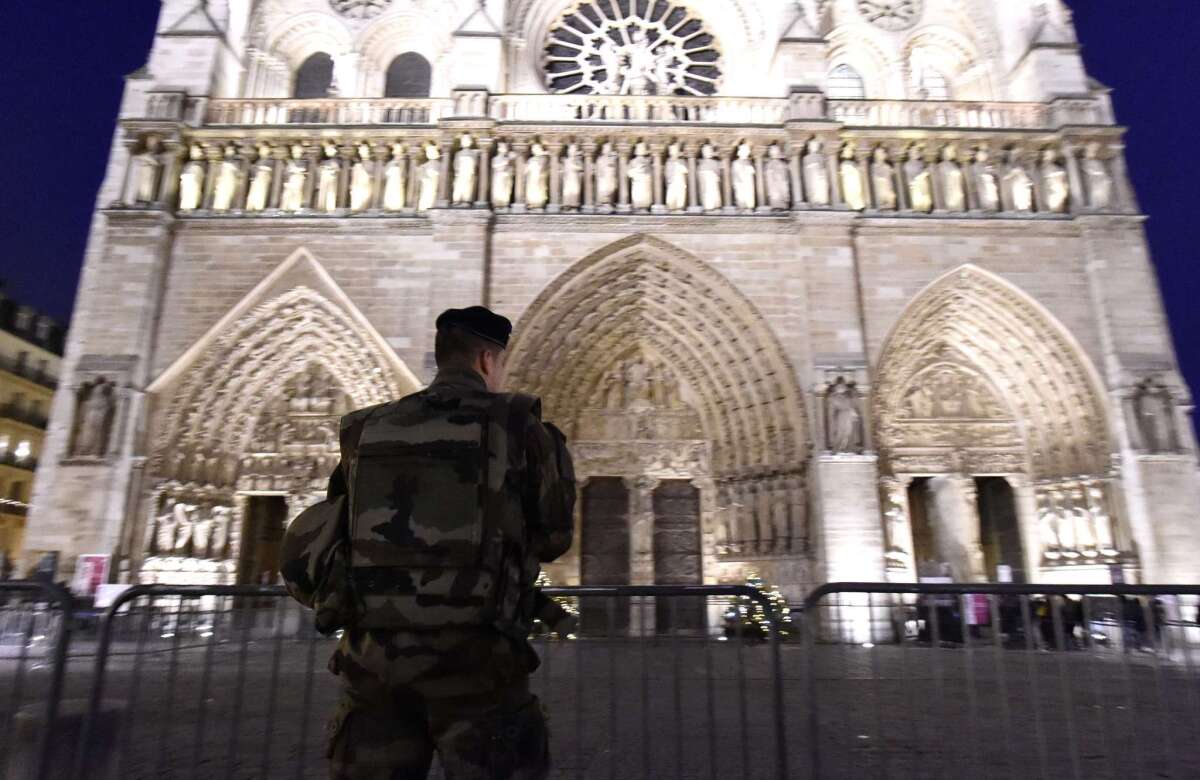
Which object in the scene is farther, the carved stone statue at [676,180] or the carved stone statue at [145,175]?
the carved stone statue at [676,180]

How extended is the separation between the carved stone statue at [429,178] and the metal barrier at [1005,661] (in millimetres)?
9049

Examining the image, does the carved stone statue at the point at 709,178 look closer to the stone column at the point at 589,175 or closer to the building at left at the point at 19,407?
the stone column at the point at 589,175

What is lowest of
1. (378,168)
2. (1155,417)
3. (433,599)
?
(433,599)

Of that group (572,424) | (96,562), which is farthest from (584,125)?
(96,562)

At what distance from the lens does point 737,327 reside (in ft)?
34.8

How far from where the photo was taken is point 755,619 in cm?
364

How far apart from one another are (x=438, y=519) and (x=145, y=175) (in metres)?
11.8

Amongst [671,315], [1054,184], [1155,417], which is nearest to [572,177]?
[671,315]

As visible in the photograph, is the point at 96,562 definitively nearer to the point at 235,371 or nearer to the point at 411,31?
the point at 235,371

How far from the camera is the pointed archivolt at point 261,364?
33.3 feet

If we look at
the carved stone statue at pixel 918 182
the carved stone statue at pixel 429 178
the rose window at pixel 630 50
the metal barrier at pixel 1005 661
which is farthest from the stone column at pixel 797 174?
the metal barrier at pixel 1005 661

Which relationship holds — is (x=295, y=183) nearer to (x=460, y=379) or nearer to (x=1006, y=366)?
(x=460, y=379)

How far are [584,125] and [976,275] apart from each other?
632 cm

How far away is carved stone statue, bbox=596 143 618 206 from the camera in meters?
10.9
